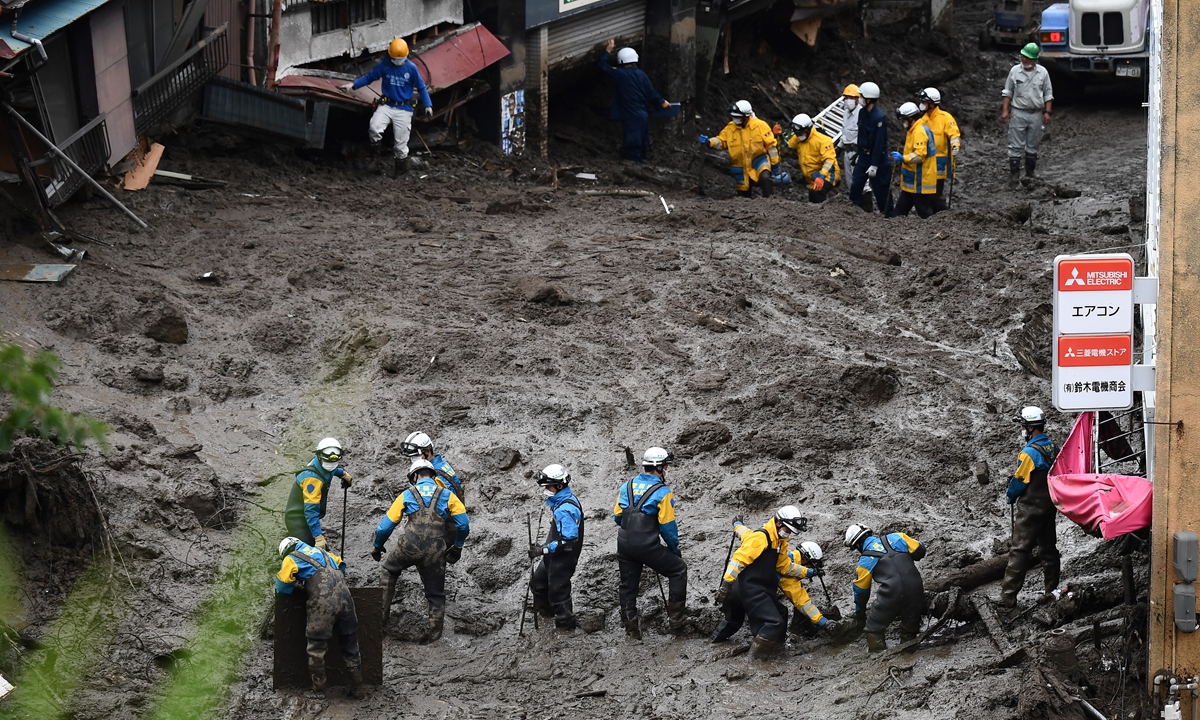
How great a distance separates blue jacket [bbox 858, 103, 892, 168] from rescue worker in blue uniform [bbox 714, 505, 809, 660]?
9.75 metres

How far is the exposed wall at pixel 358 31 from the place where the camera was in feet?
56.5

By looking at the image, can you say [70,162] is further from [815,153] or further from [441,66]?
[815,153]

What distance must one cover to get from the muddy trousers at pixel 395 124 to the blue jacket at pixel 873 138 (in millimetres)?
6114

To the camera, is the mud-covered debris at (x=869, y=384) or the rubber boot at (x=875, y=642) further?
the mud-covered debris at (x=869, y=384)

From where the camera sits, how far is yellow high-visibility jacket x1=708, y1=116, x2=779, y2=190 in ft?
59.3

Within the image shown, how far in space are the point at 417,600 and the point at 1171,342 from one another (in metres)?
5.92

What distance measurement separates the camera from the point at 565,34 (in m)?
20.6

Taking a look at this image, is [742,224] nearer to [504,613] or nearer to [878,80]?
[504,613]

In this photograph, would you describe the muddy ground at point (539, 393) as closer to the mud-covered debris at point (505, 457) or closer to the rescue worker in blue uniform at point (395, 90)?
the mud-covered debris at point (505, 457)

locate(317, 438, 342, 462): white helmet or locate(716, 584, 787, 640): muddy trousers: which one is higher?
locate(317, 438, 342, 462): white helmet

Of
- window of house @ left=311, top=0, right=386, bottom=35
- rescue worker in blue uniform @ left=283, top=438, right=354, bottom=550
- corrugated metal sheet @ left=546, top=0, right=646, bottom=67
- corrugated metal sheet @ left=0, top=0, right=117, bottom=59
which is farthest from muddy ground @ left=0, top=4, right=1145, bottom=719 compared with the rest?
corrugated metal sheet @ left=546, top=0, right=646, bottom=67

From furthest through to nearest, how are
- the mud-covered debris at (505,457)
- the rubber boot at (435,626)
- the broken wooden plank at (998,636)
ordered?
1. the mud-covered debris at (505,457)
2. the rubber boot at (435,626)
3. the broken wooden plank at (998,636)

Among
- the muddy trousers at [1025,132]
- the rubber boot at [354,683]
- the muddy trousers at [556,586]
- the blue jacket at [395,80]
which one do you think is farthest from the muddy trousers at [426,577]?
the muddy trousers at [1025,132]

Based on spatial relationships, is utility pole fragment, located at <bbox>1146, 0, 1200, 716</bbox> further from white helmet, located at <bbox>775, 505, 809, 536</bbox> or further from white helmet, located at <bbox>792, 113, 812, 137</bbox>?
white helmet, located at <bbox>792, 113, 812, 137</bbox>
